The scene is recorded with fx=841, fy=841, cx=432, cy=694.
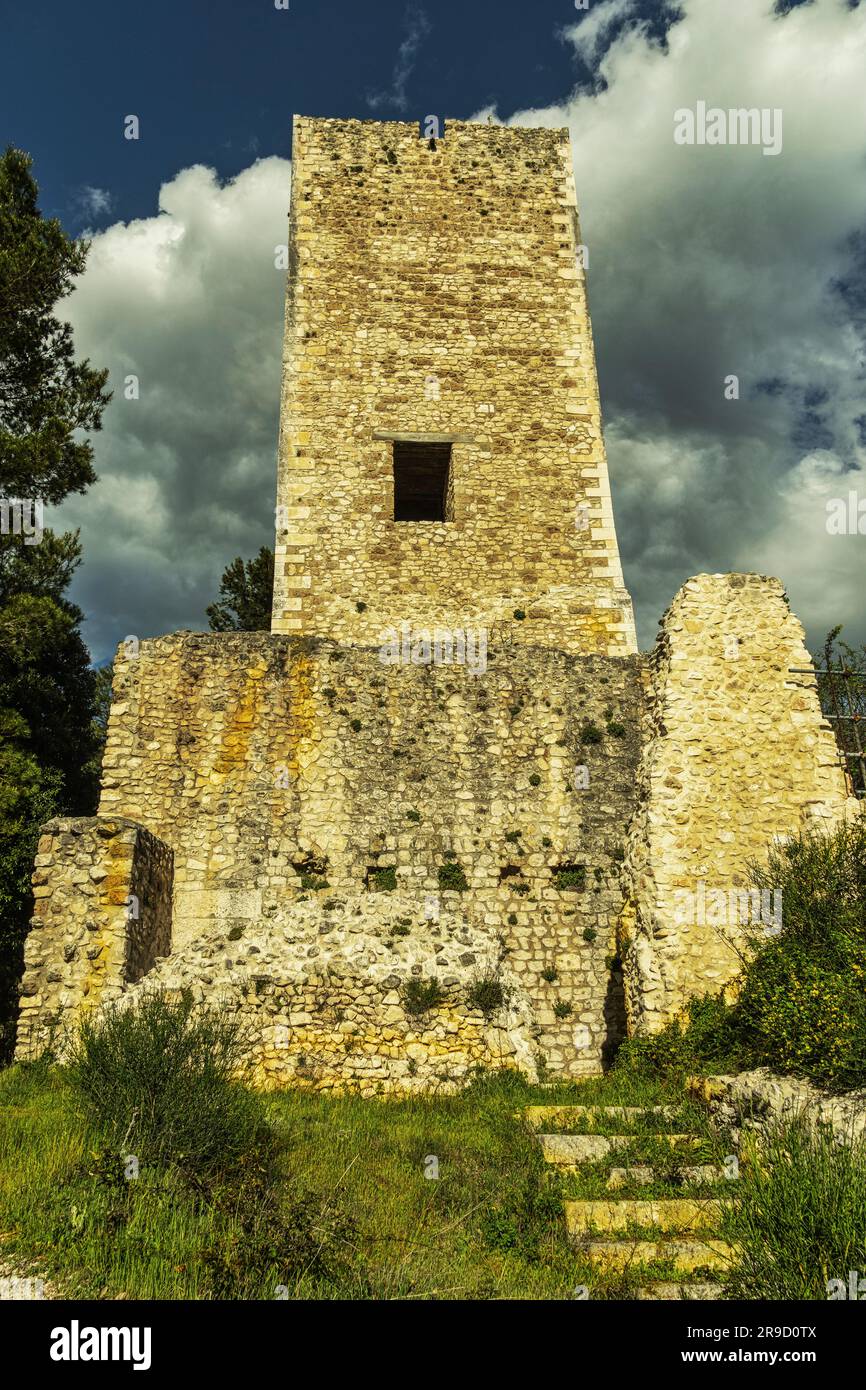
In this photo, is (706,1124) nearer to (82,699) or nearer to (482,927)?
(482,927)

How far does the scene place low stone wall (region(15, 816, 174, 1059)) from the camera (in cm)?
804

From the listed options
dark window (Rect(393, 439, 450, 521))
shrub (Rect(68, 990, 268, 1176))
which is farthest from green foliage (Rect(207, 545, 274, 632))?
shrub (Rect(68, 990, 268, 1176))

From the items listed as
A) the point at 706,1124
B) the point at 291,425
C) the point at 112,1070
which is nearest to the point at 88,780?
the point at 291,425

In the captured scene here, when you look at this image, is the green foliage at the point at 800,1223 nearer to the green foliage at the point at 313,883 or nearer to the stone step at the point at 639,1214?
the stone step at the point at 639,1214

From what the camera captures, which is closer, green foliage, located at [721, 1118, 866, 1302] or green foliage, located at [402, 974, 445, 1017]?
green foliage, located at [721, 1118, 866, 1302]

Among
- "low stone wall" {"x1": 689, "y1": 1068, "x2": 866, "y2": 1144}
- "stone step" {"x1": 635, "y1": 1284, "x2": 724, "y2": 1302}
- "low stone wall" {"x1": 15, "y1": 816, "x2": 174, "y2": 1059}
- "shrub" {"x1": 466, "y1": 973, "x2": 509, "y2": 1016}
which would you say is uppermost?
"low stone wall" {"x1": 15, "y1": 816, "x2": 174, "y2": 1059}

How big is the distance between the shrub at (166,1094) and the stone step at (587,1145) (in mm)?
1982

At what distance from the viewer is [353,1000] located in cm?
807

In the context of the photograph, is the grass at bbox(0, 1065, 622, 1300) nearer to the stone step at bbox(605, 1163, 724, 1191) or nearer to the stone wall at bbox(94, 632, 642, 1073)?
the stone step at bbox(605, 1163, 724, 1191)

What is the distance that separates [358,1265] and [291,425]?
12288 millimetres

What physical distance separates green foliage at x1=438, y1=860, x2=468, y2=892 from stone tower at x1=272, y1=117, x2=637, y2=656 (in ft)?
14.9

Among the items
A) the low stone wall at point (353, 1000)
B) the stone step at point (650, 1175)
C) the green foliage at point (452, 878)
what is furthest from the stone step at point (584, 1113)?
the green foliage at point (452, 878)

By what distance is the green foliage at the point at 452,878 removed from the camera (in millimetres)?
9242
